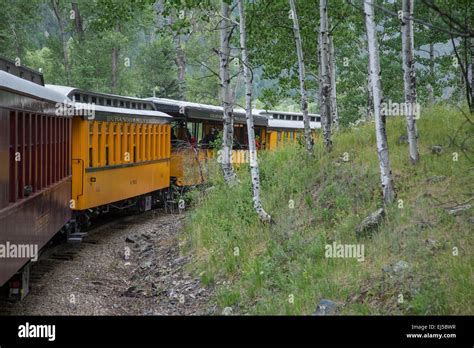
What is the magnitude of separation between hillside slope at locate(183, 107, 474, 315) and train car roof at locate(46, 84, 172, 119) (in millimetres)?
3340

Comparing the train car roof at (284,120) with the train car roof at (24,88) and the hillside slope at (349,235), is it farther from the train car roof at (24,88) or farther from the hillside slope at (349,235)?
the train car roof at (24,88)

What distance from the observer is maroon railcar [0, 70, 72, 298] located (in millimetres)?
7422

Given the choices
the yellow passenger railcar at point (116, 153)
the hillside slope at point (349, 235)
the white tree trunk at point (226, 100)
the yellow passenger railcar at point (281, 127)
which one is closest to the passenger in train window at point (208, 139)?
the yellow passenger railcar at point (116, 153)

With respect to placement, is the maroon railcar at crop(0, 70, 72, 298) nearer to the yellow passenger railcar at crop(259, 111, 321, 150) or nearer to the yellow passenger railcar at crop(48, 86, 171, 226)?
the yellow passenger railcar at crop(48, 86, 171, 226)

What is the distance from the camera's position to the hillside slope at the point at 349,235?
24.7 ft

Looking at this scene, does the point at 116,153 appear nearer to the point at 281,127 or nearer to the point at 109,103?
the point at 109,103

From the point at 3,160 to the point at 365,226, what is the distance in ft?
16.4

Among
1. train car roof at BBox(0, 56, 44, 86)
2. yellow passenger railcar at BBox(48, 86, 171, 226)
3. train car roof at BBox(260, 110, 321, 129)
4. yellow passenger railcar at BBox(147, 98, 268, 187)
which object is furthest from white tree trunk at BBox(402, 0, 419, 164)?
train car roof at BBox(260, 110, 321, 129)

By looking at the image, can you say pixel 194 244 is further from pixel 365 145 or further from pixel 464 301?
pixel 464 301

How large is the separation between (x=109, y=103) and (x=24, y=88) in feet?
26.9

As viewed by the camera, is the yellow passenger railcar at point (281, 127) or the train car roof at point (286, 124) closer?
the yellow passenger railcar at point (281, 127)

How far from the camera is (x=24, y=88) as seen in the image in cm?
846

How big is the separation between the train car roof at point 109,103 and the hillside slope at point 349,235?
334 cm
